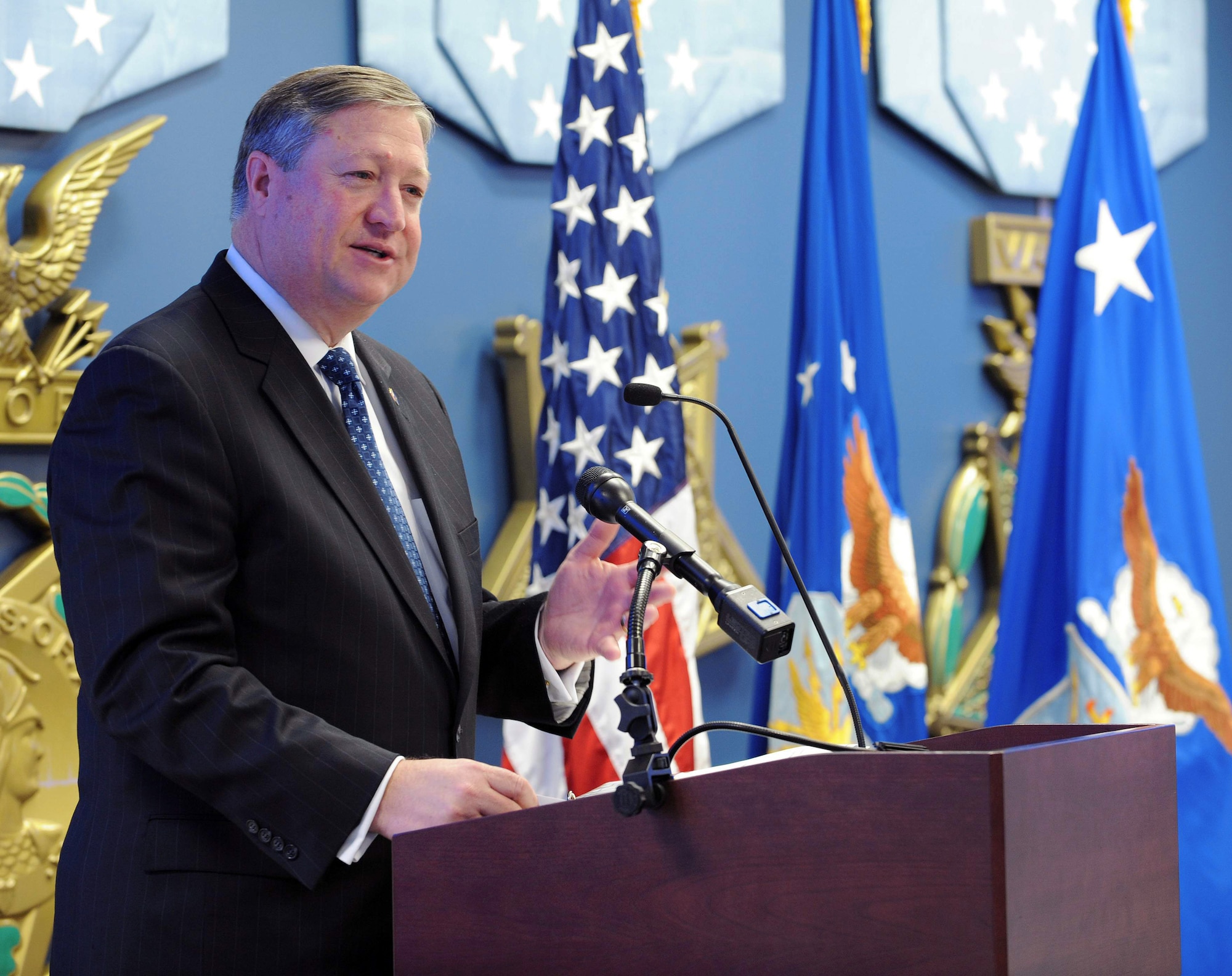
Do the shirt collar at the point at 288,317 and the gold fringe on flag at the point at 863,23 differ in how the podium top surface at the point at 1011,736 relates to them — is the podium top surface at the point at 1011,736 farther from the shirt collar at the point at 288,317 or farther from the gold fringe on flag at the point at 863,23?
the gold fringe on flag at the point at 863,23

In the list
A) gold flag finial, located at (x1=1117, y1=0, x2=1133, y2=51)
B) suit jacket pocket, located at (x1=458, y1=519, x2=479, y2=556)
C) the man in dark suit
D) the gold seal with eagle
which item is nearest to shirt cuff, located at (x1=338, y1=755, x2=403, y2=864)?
the man in dark suit

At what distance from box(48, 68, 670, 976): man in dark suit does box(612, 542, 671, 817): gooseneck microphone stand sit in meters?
0.21

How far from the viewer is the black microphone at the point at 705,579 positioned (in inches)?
42.8

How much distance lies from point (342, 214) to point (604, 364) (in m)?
1.47

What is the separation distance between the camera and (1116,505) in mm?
3195

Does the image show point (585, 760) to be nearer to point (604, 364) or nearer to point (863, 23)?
point (604, 364)

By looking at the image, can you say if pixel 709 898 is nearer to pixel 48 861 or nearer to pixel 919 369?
pixel 48 861

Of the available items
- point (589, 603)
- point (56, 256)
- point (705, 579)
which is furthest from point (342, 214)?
point (56, 256)

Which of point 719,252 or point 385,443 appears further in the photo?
point 719,252

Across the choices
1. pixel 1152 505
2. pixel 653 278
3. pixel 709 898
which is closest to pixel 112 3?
pixel 653 278

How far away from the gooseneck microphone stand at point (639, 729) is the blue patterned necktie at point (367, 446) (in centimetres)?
45

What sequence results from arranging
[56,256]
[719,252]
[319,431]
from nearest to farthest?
1. [319,431]
2. [56,256]
3. [719,252]

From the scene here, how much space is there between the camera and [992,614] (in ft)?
14.8

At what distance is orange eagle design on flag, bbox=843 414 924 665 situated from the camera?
3426 mm
